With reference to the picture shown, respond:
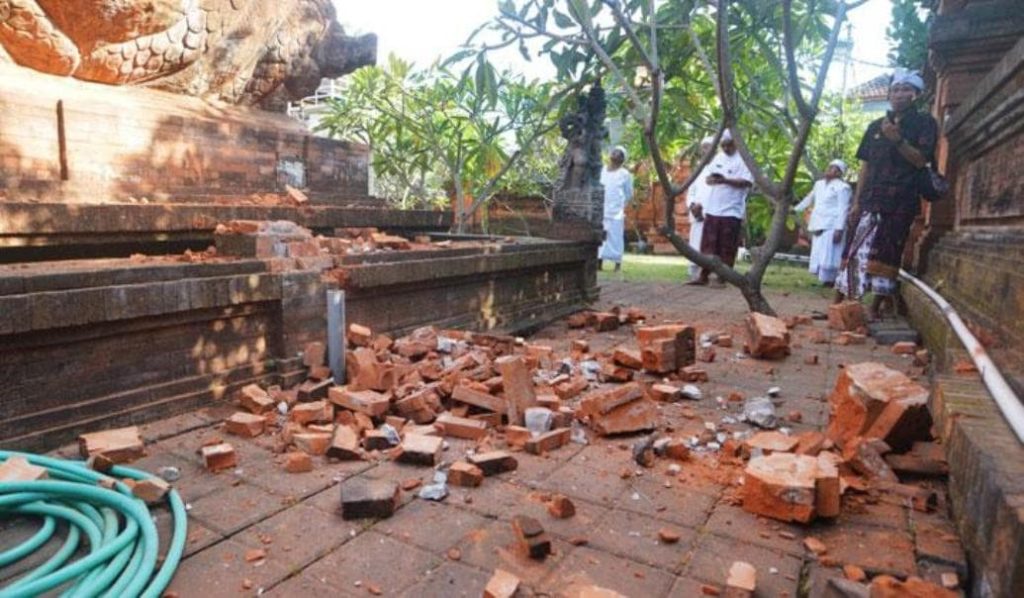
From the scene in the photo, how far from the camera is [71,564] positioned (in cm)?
163

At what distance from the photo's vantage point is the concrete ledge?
1.33 m

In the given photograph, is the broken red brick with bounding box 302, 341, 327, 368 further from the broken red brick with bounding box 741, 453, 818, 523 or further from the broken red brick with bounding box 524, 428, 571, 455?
the broken red brick with bounding box 741, 453, 818, 523

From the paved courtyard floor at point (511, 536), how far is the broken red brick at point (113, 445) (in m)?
0.06

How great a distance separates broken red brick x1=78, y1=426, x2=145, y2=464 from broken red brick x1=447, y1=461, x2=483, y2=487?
119 centimetres

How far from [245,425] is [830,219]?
311 inches

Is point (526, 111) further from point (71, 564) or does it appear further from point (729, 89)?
point (71, 564)

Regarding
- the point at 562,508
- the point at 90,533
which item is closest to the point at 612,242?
the point at 562,508

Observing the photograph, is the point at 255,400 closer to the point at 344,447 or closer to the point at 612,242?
the point at 344,447

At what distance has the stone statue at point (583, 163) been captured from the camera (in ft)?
22.2

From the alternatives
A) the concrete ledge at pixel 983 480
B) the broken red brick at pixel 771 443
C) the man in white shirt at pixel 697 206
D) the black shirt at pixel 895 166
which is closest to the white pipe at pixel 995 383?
the concrete ledge at pixel 983 480

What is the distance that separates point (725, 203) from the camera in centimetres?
796

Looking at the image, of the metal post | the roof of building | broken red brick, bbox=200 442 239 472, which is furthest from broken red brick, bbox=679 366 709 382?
the roof of building

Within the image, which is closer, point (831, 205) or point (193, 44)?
point (193, 44)

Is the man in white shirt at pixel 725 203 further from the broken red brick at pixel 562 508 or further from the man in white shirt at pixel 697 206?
the broken red brick at pixel 562 508
